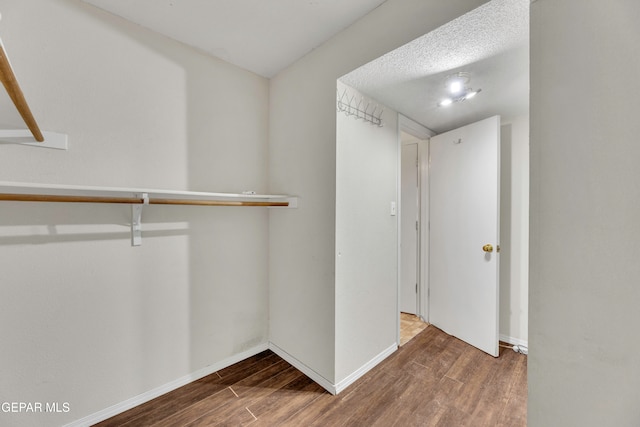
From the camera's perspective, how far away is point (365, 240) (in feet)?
6.33

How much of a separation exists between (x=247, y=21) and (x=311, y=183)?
1062mm

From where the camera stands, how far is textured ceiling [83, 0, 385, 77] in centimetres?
140

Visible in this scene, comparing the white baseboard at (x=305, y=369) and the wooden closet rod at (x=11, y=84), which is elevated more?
the wooden closet rod at (x=11, y=84)

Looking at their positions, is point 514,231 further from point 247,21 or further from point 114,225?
point 114,225

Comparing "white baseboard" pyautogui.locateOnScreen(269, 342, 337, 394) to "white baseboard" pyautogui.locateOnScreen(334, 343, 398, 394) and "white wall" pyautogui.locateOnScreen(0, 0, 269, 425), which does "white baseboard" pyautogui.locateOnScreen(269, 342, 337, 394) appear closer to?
"white baseboard" pyautogui.locateOnScreen(334, 343, 398, 394)

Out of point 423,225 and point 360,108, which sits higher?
point 360,108

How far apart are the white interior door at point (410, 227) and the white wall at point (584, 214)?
2.03 meters

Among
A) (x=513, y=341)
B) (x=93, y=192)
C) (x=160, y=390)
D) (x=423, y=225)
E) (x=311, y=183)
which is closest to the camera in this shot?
(x=93, y=192)

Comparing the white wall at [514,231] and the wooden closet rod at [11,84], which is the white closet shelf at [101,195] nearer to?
the wooden closet rod at [11,84]

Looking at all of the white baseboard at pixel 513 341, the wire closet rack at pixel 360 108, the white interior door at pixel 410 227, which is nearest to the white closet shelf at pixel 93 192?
the wire closet rack at pixel 360 108

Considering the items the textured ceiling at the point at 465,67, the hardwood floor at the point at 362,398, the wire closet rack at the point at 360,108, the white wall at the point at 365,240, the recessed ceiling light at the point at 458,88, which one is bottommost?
the hardwood floor at the point at 362,398

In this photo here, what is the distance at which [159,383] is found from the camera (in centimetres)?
165

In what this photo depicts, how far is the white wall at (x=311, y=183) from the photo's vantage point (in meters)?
1.55

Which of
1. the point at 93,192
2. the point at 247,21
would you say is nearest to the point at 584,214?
the point at 247,21
